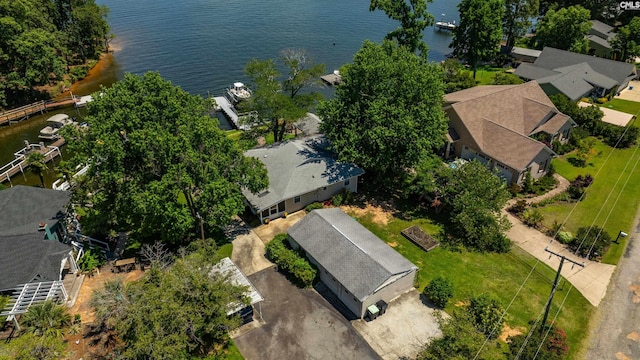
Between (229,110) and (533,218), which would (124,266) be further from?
(229,110)

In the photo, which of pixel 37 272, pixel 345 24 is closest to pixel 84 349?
pixel 37 272

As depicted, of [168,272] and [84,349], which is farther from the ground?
[168,272]

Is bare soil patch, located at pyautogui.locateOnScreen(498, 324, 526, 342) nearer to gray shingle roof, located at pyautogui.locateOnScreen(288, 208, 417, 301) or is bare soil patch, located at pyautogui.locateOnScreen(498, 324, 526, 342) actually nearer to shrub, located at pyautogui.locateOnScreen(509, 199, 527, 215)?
gray shingle roof, located at pyautogui.locateOnScreen(288, 208, 417, 301)

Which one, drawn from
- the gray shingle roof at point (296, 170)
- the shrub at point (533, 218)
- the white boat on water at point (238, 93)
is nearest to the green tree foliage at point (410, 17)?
the white boat on water at point (238, 93)

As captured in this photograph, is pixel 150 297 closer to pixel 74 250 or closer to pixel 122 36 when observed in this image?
pixel 74 250

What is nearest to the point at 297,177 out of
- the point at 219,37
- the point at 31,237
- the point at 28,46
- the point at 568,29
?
the point at 31,237

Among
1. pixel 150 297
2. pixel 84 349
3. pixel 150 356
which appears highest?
pixel 150 297
